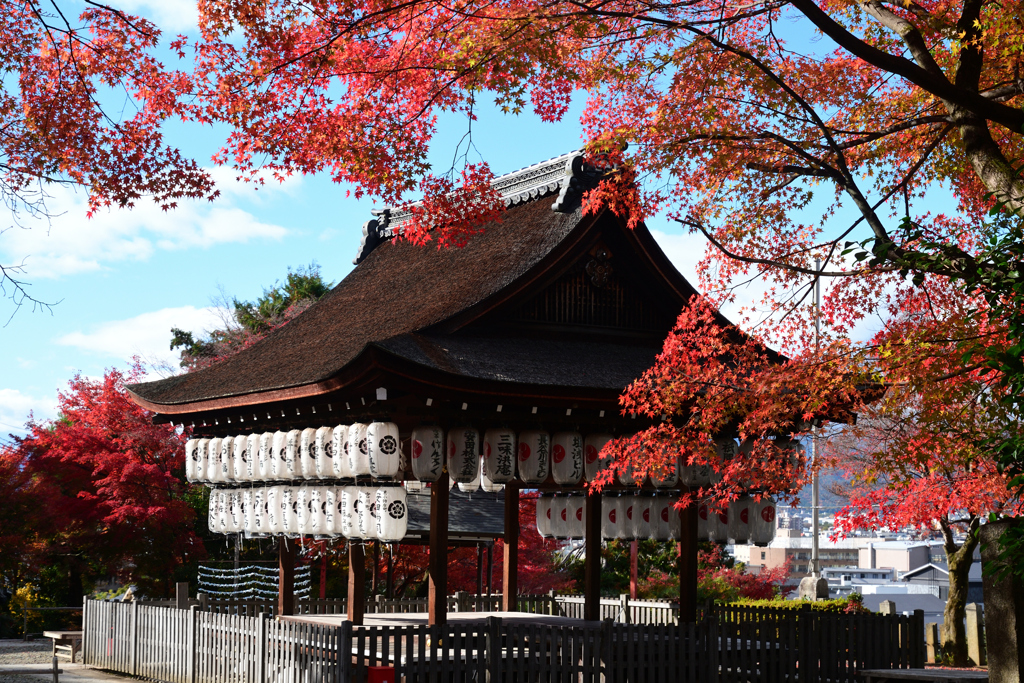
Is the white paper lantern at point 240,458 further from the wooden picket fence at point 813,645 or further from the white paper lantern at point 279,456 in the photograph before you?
the wooden picket fence at point 813,645

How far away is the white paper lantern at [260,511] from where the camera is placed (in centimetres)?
1641

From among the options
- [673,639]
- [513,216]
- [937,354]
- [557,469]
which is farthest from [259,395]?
[937,354]

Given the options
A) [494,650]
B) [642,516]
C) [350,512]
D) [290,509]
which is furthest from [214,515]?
[494,650]

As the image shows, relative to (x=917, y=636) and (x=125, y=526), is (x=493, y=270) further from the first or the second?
(x=125, y=526)

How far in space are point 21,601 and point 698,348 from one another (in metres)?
19.7

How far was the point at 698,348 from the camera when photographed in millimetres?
13398

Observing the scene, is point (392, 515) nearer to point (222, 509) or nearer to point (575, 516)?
point (575, 516)

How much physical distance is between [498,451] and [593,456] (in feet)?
5.06

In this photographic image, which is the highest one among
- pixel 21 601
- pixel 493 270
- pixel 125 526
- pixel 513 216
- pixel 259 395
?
pixel 513 216

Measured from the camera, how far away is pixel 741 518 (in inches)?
629

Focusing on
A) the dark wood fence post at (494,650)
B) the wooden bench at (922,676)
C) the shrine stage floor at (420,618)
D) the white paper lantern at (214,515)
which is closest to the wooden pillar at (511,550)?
the shrine stage floor at (420,618)

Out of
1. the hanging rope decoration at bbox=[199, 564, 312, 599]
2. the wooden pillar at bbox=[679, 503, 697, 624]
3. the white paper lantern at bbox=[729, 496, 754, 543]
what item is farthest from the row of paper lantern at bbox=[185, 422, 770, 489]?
the hanging rope decoration at bbox=[199, 564, 312, 599]

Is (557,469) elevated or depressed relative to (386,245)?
depressed

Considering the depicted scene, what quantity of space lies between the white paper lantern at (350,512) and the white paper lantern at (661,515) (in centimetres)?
510
